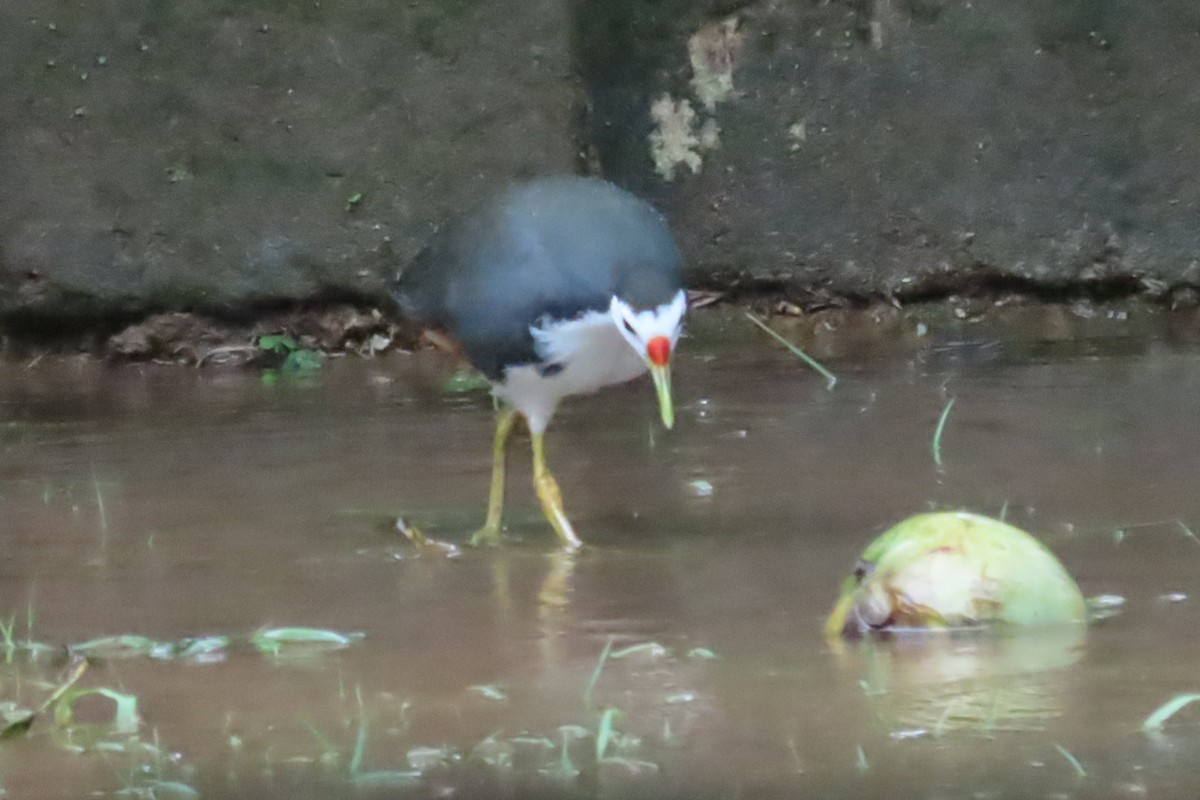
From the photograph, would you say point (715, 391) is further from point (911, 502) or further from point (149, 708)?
point (149, 708)

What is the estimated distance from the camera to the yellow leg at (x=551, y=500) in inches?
144

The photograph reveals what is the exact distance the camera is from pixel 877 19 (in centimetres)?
618

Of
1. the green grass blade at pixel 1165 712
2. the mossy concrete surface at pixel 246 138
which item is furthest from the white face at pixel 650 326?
the mossy concrete surface at pixel 246 138

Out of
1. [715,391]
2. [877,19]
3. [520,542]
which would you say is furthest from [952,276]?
[520,542]

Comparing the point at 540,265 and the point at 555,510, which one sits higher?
the point at 540,265

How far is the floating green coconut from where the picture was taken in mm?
2758

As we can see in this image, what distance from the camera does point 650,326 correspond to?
3418 millimetres

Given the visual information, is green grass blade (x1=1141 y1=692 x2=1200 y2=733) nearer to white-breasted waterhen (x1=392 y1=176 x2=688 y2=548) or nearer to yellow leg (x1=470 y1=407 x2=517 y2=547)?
white-breasted waterhen (x1=392 y1=176 x2=688 y2=548)

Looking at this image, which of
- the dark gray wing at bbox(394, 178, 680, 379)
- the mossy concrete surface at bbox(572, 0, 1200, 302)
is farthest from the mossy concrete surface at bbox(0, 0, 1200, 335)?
the dark gray wing at bbox(394, 178, 680, 379)

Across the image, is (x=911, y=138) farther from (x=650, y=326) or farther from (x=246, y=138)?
(x=650, y=326)

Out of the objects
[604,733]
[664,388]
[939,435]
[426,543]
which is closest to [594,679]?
[604,733]

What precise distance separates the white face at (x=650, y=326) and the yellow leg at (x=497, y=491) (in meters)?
0.53

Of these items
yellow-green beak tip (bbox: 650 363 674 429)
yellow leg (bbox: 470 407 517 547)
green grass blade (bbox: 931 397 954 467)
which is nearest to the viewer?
yellow-green beak tip (bbox: 650 363 674 429)

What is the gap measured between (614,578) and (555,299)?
2.01ft
